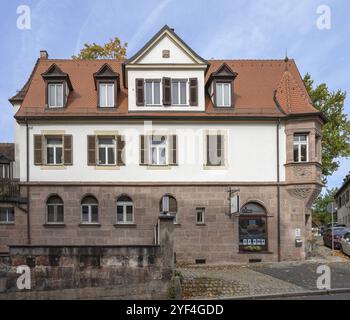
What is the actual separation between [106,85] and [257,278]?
13639 mm

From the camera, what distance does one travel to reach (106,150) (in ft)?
90.6

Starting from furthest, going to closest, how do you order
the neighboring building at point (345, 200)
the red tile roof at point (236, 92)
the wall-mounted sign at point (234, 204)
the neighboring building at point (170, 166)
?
the neighboring building at point (345, 200)
the red tile roof at point (236, 92)
the neighboring building at point (170, 166)
the wall-mounted sign at point (234, 204)

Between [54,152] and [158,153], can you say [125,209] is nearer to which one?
[158,153]

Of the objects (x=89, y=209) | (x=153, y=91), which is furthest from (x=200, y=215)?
(x=153, y=91)

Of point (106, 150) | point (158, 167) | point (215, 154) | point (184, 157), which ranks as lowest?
point (158, 167)

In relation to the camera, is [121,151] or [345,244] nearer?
[121,151]

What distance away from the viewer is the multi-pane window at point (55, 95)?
28219 millimetres

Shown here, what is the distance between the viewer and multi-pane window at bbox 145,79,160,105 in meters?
28.0

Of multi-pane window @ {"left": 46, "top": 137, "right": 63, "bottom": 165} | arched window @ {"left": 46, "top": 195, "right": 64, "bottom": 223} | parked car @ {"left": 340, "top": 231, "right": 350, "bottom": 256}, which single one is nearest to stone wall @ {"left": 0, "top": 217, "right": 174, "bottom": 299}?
arched window @ {"left": 46, "top": 195, "right": 64, "bottom": 223}

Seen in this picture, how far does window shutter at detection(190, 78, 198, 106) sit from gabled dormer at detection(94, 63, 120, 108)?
397 cm

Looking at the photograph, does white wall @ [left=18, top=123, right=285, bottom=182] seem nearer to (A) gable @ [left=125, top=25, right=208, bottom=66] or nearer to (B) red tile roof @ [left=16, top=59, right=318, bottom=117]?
(B) red tile roof @ [left=16, top=59, right=318, bottom=117]

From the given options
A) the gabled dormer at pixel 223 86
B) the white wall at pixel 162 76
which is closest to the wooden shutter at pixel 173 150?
the white wall at pixel 162 76

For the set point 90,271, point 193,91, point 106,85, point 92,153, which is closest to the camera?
point 90,271

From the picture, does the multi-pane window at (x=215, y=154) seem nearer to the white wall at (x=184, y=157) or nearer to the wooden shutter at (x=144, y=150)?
the white wall at (x=184, y=157)
